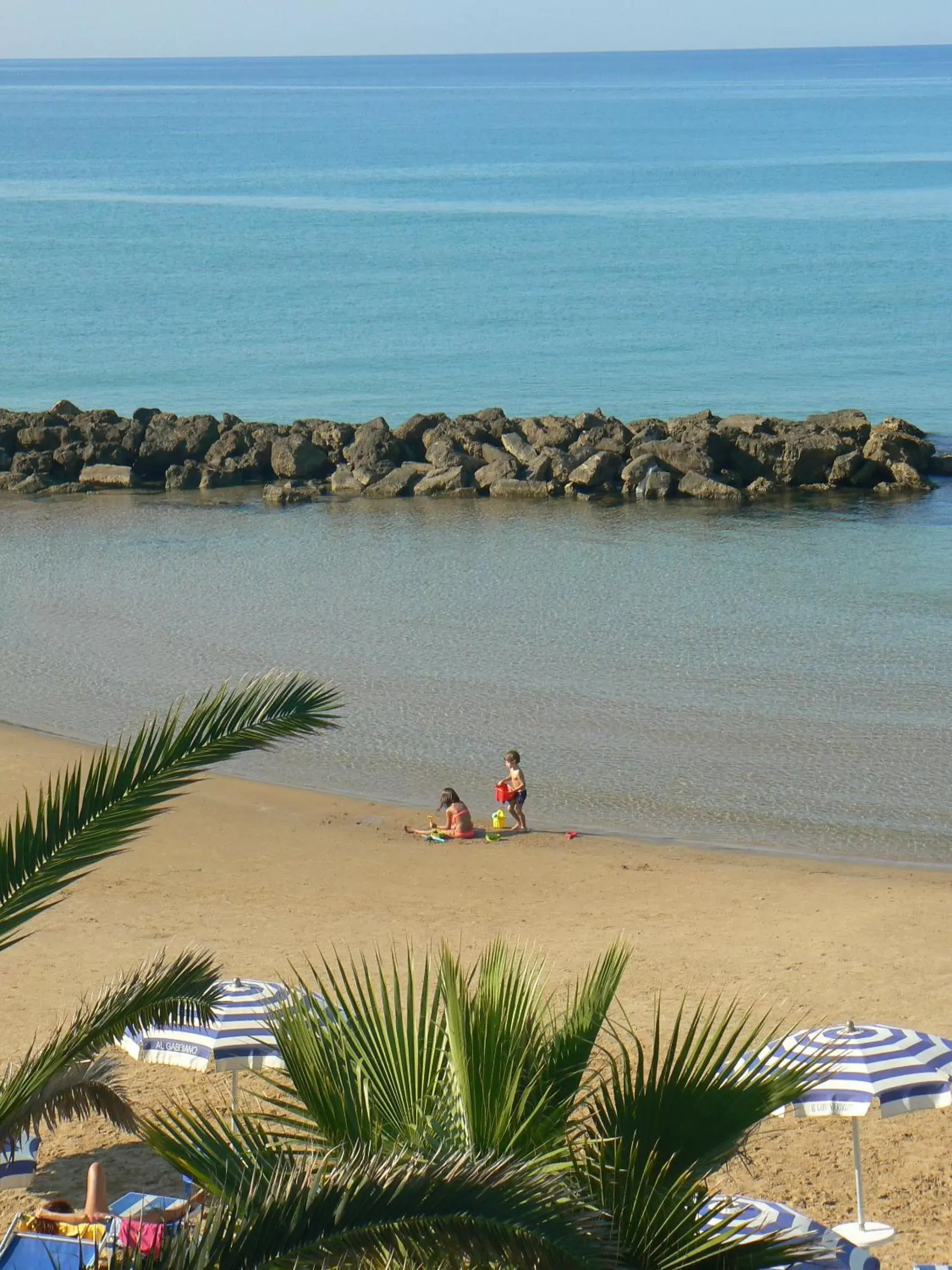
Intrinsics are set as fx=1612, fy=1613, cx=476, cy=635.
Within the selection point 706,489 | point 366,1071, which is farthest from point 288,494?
point 366,1071

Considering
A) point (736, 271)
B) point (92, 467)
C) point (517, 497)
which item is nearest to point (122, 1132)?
point (517, 497)

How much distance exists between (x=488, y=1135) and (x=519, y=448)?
106ft

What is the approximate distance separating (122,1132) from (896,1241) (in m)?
4.55

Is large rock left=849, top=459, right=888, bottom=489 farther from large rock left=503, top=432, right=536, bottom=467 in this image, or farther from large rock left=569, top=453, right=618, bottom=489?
large rock left=503, top=432, right=536, bottom=467

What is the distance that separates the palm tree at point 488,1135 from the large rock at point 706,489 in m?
29.9

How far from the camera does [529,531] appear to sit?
32219mm

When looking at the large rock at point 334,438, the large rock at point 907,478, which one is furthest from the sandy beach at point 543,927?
the large rock at point 907,478

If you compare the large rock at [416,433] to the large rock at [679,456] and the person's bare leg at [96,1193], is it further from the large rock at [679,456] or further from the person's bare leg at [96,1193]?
the person's bare leg at [96,1193]

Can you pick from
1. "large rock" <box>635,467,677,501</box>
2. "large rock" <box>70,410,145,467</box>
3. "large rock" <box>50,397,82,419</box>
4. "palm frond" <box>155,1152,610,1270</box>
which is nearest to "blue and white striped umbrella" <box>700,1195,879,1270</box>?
"palm frond" <box>155,1152,610,1270</box>

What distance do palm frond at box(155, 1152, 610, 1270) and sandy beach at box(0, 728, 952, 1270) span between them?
4737 millimetres

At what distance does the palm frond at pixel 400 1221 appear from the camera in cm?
415

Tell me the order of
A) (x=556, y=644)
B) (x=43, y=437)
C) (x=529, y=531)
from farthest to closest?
(x=43, y=437) < (x=529, y=531) < (x=556, y=644)

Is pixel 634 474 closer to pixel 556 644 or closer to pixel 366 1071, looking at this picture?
pixel 556 644

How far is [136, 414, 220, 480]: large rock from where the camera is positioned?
127 feet
